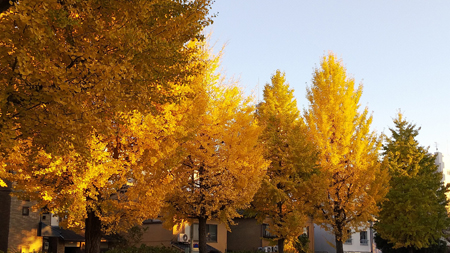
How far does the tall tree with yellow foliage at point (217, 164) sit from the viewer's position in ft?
62.7

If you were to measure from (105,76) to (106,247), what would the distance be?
926 inches

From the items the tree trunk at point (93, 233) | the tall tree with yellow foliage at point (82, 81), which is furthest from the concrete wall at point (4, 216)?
the tall tree with yellow foliage at point (82, 81)

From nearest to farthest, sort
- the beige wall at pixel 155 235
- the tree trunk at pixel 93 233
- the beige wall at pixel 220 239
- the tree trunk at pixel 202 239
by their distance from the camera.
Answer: the tree trunk at pixel 93 233 → the tree trunk at pixel 202 239 → the beige wall at pixel 155 235 → the beige wall at pixel 220 239

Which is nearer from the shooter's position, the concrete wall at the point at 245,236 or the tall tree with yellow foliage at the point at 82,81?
the tall tree with yellow foliage at the point at 82,81

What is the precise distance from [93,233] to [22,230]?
38.7 feet

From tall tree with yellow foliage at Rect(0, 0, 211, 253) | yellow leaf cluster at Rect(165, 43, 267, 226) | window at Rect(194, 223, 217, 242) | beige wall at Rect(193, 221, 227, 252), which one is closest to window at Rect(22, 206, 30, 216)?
yellow leaf cluster at Rect(165, 43, 267, 226)

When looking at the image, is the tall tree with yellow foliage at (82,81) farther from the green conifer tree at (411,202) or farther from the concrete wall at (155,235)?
the green conifer tree at (411,202)

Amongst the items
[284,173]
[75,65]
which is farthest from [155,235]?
[75,65]

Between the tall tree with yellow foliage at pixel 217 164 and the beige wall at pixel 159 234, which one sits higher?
the tall tree with yellow foliage at pixel 217 164

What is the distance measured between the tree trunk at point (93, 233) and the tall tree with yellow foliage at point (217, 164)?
4.44 meters

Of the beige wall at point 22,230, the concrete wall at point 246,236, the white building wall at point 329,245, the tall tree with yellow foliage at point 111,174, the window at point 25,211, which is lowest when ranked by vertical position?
the white building wall at point 329,245

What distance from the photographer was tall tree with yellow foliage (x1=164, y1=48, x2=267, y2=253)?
62.7 feet

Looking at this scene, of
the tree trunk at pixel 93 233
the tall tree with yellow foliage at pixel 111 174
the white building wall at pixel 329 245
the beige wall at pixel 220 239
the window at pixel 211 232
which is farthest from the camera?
the white building wall at pixel 329 245

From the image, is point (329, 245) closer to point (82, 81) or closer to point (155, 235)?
point (155, 235)
